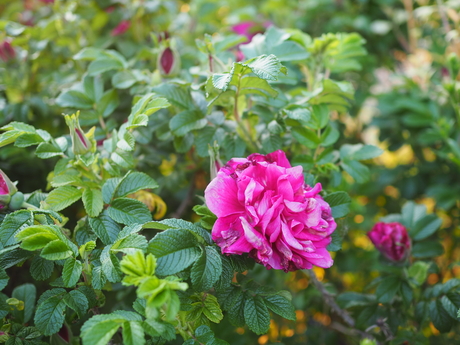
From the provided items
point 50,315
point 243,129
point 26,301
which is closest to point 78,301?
point 50,315

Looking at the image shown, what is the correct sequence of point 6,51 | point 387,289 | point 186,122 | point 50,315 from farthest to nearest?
point 6,51 < point 387,289 < point 186,122 < point 50,315

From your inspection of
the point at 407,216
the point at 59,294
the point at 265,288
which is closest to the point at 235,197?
the point at 265,288

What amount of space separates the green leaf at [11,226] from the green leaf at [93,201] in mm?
105

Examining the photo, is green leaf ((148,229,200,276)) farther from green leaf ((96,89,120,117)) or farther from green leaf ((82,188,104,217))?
green leaf ((96,89,120,117))

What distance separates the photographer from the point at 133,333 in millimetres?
→ 605

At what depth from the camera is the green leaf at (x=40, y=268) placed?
752 mm

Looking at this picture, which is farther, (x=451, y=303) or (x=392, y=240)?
(x=392, y=240)

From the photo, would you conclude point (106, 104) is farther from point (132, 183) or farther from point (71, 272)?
point (71, 272)

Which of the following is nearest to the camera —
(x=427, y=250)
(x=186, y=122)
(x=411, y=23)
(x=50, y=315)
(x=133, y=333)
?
(x=133, y=333)

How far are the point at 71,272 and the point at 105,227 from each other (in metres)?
0.12

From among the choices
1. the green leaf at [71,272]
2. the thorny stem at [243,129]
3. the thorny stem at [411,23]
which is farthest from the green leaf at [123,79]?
the thorny stem at [411,23]

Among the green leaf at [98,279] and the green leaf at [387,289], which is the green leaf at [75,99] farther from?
the green leaf at [387,289]

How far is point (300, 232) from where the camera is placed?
73cm

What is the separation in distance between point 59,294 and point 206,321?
284mm
